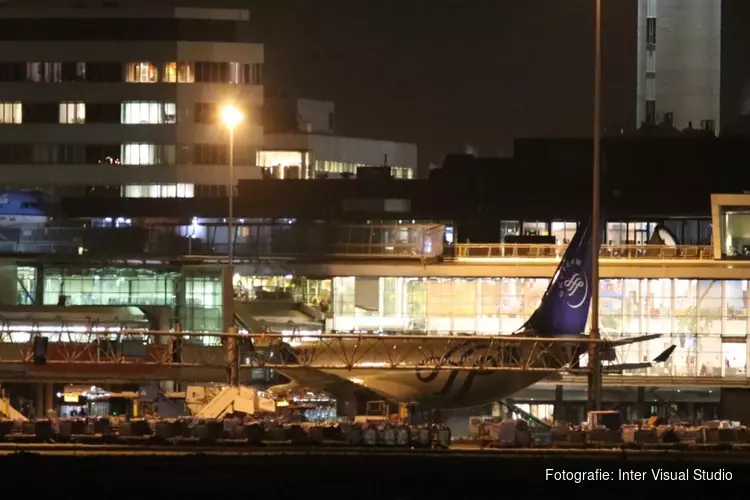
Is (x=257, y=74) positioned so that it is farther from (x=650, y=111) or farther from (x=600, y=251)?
(x=600, y=251)

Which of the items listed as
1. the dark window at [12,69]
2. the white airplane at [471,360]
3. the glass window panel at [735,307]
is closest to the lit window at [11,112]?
the dark window at [12,69]

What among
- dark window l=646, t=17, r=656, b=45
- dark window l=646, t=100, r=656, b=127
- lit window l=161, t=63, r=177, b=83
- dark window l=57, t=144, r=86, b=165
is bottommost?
dark window l=57, t=144, r=86, b=165

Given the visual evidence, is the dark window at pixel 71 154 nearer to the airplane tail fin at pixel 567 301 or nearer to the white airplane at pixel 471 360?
the white airplane at pixel 471 360

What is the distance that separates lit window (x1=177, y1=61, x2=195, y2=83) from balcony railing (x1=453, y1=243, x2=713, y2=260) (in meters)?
44.9

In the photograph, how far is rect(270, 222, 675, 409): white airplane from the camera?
7869 centimetres

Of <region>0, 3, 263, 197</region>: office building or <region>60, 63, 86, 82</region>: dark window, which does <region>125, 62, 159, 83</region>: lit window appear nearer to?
<region>0, 3, 263, 197</region>: office building

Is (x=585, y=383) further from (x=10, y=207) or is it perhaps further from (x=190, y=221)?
(x=10, y=207)

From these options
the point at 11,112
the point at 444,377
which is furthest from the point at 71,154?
the point at 444,377

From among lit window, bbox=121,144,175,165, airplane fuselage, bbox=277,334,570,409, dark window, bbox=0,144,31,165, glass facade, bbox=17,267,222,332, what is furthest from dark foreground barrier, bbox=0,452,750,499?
dark window, bbox=0,144,31,165

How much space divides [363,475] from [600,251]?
171 feet

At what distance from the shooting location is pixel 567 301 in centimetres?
8425

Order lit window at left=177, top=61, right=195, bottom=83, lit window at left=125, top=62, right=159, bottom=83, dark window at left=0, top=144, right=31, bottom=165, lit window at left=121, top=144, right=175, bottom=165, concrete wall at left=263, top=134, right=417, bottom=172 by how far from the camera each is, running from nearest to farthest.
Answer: lit window at left=125, top=62, right=159, bottom=83, lit window at left=177, top=61, right=195, bottom=83, lit window at left=121, top=144, right=175, bottom=165, dark window at left=0, top=144, right=31, bottom=165, concrete wall at left=263, top=134, right=417, bottom=172

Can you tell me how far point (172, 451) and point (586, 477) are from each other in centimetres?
1734

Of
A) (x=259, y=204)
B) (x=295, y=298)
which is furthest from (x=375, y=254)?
(x=259, y=204)
